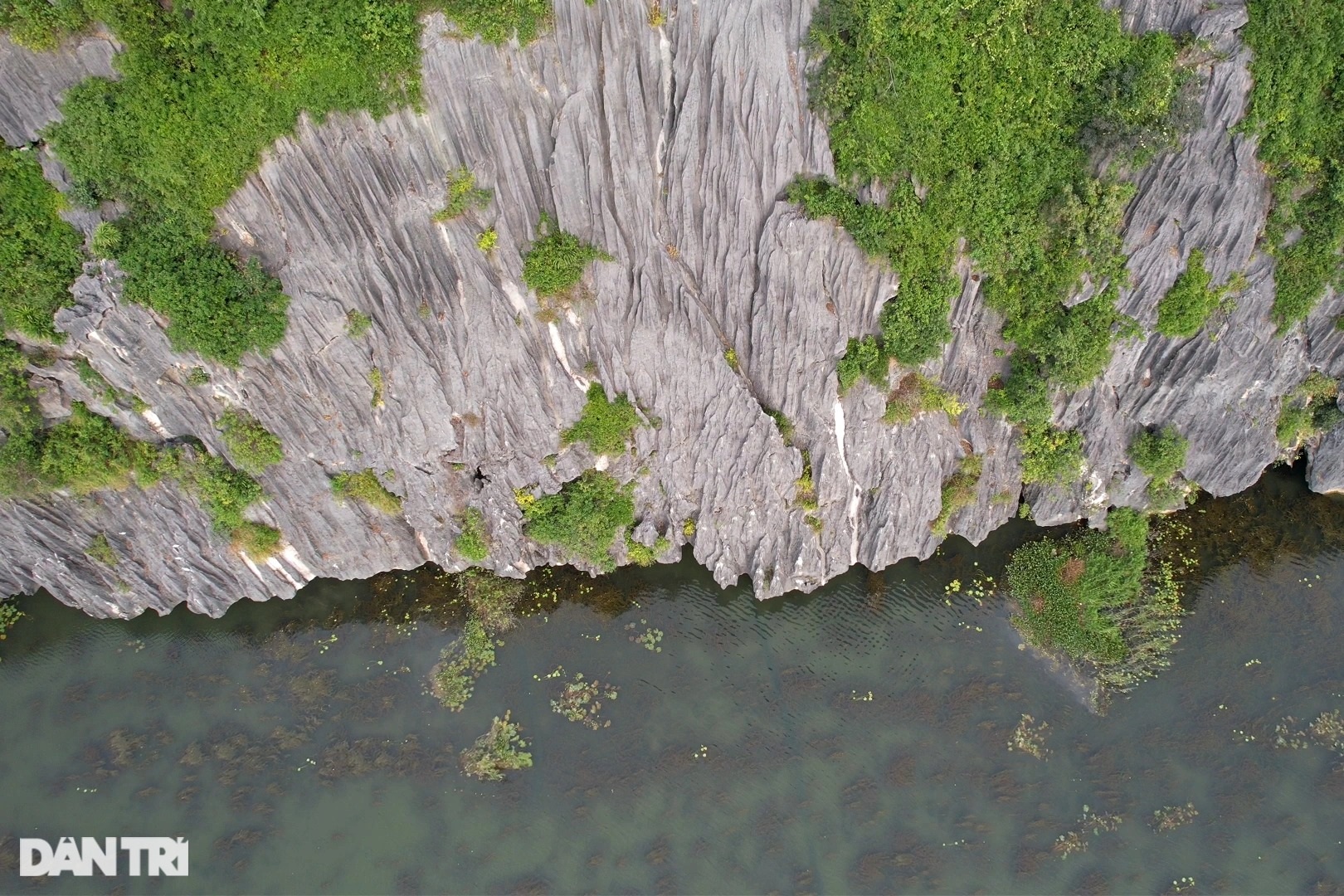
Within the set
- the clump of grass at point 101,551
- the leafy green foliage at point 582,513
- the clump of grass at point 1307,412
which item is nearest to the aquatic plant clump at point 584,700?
the leafy green foliage at point 582,513

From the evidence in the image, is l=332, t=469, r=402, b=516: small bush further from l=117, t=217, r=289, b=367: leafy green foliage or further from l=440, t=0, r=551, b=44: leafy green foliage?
l=440, t=0, r=551, b=44: leafy green foliage

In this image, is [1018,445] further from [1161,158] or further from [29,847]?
[29,847]

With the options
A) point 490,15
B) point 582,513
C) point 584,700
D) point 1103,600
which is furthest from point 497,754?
point 490,15

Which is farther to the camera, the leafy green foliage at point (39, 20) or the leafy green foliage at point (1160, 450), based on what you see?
the leafy green foliage at point (1160, 450)

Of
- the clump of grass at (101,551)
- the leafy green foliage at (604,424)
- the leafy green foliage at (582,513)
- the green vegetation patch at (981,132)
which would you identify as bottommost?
the clump of grass at (101,551)

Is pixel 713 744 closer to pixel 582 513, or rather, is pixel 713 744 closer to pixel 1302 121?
pixel 582 513

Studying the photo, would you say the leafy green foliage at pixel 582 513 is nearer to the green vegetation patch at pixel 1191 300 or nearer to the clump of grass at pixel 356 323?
the clump of grass at pixel 356 323
